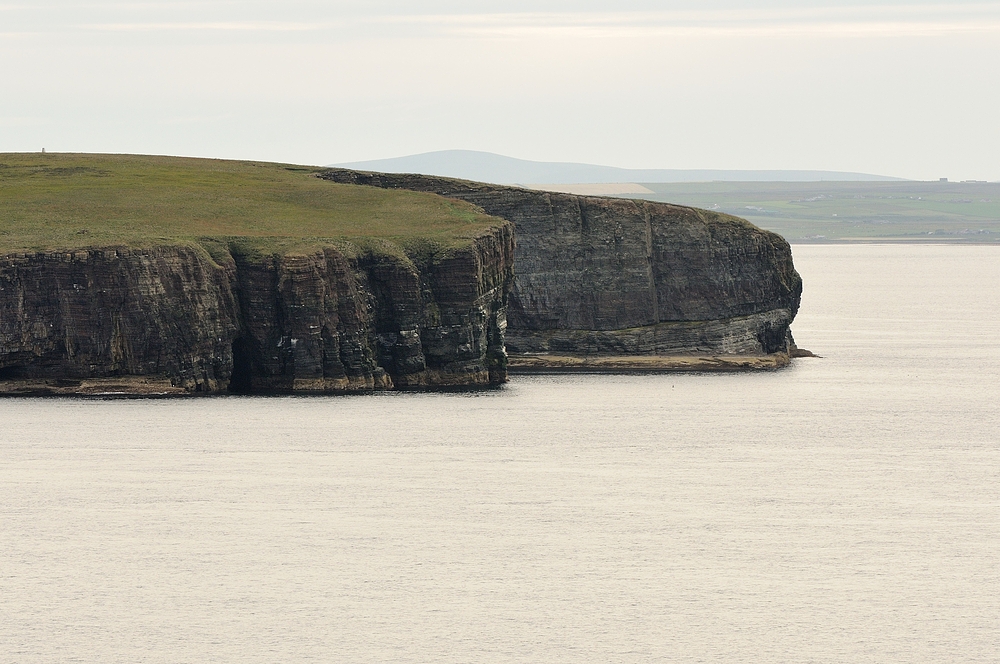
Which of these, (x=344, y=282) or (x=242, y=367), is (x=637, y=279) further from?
(x=242, y=367)

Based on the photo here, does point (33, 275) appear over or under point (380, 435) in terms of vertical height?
over

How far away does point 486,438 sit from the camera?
99250 mm

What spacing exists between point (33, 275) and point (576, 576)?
199 ft

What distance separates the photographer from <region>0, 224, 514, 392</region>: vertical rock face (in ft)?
379

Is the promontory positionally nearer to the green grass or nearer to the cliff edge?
the cliff edge

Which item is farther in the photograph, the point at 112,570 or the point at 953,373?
the point at 953,373

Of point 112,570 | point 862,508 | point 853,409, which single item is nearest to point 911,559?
point 862,508

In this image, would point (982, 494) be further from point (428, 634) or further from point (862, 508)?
point (428, 634)

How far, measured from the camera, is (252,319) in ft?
393

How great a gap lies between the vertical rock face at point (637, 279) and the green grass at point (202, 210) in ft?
29.1

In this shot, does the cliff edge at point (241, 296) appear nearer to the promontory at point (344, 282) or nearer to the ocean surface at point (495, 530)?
the promontory at point (344, 282)

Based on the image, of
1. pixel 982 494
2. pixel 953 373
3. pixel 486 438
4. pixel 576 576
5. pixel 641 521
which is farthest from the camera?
pixel 953 373

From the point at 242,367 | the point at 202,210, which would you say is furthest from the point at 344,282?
the point at 202,210

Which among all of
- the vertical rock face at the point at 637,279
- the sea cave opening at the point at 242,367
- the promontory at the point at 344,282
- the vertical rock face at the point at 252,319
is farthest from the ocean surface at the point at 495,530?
the vertical rock face at the point at 637,279
